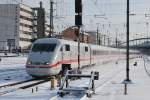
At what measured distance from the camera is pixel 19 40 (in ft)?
508

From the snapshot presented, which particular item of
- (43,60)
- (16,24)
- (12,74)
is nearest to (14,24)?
(16,24)

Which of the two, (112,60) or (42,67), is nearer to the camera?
(42,67)

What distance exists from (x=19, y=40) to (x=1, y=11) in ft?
38.5

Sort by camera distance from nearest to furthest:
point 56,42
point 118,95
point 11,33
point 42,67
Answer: point 118,95 → point 42,67 → point 56,42 → point 11,33

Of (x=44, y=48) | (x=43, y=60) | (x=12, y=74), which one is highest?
(x=44, y=48)

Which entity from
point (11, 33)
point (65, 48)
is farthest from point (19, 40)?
point (65, 48)

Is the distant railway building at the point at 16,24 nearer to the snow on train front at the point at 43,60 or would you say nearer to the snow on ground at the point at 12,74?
the snow on ground at the point at 12,74

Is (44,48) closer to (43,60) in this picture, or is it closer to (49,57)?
(49,57)

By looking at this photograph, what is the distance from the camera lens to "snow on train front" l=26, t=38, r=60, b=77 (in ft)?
106

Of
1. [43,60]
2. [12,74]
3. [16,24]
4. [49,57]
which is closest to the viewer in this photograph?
[43,60]

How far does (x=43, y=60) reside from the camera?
3278 centimetres

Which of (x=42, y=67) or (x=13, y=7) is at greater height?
(x=13, y=7)

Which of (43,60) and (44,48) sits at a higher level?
(44,48)

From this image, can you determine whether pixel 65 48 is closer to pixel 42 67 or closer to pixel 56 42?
pixel 56 42
